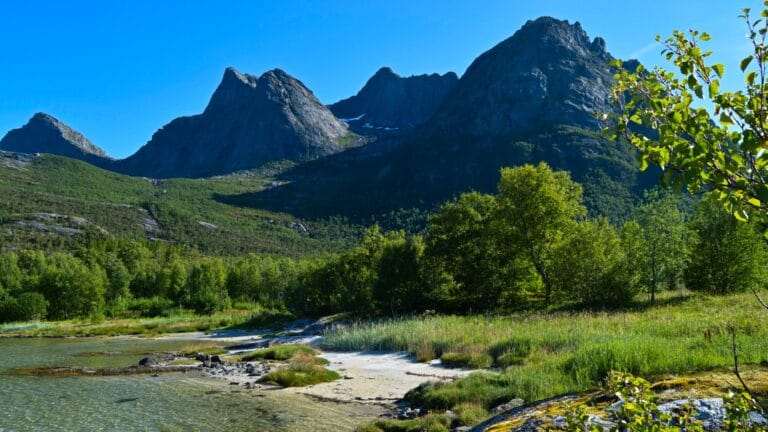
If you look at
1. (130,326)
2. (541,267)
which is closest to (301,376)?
(541,267)

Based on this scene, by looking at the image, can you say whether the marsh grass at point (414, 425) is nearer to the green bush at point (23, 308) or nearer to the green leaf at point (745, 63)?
the green leaf at point (745, 63)

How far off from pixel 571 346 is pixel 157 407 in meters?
16.8

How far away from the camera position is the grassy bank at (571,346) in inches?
413

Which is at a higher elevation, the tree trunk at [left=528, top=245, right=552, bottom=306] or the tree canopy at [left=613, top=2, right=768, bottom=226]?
the tree canopy at [left=613, top=2, right=768, bottom=226]

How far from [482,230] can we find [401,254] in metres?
10.5

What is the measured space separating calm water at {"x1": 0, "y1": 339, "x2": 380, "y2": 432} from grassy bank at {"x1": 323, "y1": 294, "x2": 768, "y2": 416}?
4.20 meters

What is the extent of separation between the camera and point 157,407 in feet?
65.7

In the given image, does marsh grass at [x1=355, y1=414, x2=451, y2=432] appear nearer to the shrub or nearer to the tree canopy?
the tree canopy

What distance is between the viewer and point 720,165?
124 inches

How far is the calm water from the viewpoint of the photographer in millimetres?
16750

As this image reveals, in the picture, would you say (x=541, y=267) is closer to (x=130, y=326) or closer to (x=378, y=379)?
(x=378, y=379)

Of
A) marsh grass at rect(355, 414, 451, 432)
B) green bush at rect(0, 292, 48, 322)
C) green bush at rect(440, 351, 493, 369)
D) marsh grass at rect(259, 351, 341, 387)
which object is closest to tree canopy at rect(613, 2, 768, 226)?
marsh grass at rect(355, 414, 451, 432)

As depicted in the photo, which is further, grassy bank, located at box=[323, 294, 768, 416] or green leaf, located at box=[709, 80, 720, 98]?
grassy bank, located at box=[323, 294, 768, 416]

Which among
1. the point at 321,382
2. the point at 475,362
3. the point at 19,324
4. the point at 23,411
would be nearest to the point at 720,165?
the point at 475,362
